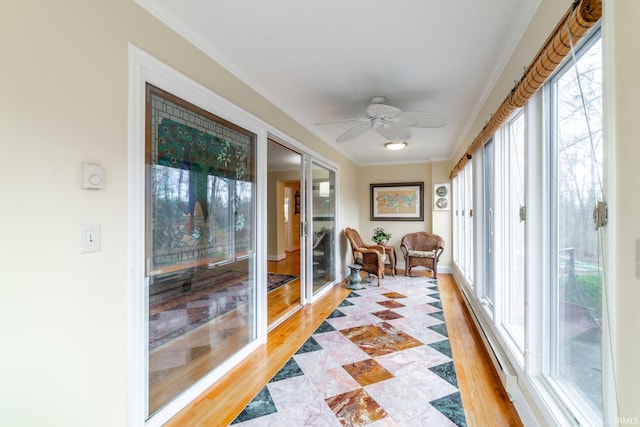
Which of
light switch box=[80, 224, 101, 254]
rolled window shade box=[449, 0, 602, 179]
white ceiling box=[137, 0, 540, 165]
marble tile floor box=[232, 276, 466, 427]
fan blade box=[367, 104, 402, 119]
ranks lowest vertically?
marble tile floor box=[232, 276, 466, 427]

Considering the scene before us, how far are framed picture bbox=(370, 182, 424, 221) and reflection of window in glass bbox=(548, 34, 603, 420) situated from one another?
4729 millimetres

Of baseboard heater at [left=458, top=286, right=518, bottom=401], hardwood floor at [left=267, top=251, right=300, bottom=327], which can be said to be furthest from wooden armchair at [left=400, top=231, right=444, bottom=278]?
baseboard heater at [left=458, top=286, right=518, bottom=401]

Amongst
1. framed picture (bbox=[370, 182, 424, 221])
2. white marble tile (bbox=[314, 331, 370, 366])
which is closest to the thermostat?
white marble tile (bbox=[314, 331, 370, 366])

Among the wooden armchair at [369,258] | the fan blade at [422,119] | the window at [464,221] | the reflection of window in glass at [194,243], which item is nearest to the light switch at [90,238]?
the reflection of window in glass at [194,243]

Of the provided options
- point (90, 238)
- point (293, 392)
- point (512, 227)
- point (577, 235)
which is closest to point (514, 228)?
point (512, 227)

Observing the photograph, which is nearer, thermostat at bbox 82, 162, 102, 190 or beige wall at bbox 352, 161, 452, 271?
thermostat at bbox 82, 162, 102, 190

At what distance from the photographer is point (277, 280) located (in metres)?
5.16

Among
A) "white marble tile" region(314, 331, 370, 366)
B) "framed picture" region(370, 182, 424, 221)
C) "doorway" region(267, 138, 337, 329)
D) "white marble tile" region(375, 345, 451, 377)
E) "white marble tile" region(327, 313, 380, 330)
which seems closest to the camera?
"white marble tile" region(375, 345, 451, 377)

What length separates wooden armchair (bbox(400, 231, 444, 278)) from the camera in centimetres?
536

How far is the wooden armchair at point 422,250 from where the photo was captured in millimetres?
5359

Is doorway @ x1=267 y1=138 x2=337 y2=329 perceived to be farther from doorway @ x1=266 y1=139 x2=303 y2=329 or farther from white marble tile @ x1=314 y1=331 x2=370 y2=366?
white marble tile @ x1=314 y1=331 x2=370 y2=366

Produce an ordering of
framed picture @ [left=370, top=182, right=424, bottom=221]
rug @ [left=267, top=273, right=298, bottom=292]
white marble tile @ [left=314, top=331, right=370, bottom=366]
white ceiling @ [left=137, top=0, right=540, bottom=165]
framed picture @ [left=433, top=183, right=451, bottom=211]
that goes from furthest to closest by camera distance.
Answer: framed picture @ [left=370, top=182, right=424, bottom=221]
framed picture @ [left=433, top=183, right=451, bottom=211]
rug @ [left=267, top=273, right=298, bottom=292]
white marble tile @ [left=314, top=331, right=370, bottom=366]
white ceiling @ [left=137, top=0, right=540, bottom=165]

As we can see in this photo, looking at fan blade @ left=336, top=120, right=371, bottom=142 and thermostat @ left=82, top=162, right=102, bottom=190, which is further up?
fan blade @ left=336, top=120, right=371, bottom=142

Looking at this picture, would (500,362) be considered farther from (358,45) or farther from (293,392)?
(358,45)
